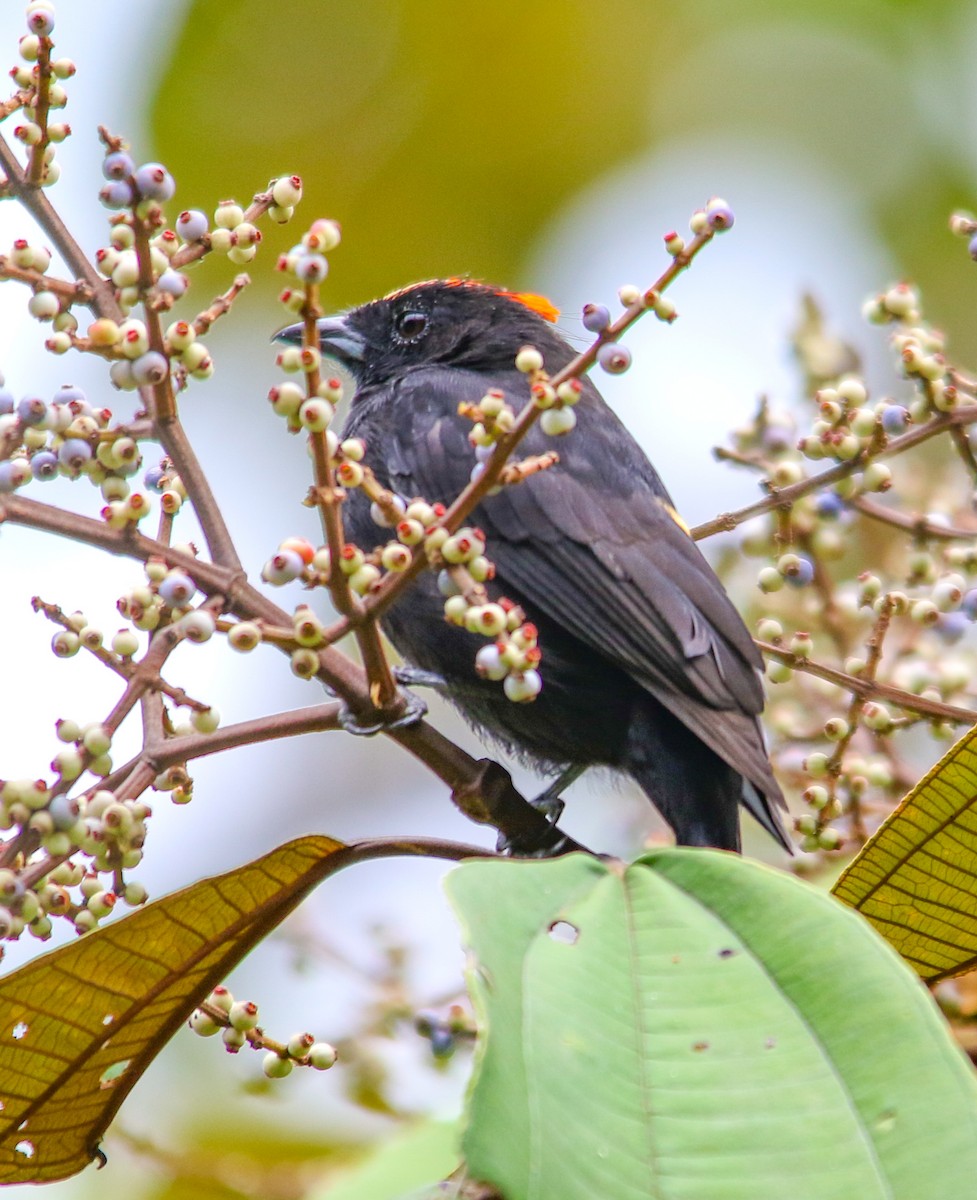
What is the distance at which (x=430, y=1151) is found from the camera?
2434mm

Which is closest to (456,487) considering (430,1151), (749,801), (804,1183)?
(749,801)

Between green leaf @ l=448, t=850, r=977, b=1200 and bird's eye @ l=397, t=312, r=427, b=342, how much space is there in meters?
2.63

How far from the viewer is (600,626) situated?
3.01m

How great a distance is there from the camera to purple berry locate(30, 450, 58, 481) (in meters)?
1.84

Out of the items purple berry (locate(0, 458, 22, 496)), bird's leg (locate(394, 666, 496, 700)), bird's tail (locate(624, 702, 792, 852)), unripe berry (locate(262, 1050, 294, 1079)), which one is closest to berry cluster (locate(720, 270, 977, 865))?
bird's tail (locate(624, 702, 792, 852))

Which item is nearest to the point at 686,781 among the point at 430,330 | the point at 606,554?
the point at 606,554

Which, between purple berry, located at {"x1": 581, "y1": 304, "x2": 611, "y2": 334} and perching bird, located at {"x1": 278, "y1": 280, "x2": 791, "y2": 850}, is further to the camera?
perching bird, located at {"x1": 278, "y1": 280, "x2": 791, "y2": 850}

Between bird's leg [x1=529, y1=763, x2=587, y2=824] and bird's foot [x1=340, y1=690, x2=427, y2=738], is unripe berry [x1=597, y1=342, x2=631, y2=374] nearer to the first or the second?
bird's foot [x1=340, y1=690, x2=427, y2=738]

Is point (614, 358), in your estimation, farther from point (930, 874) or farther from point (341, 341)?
point (341, 341)

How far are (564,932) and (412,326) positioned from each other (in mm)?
2681

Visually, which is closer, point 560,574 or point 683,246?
point 683,246

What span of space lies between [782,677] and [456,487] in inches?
38.8

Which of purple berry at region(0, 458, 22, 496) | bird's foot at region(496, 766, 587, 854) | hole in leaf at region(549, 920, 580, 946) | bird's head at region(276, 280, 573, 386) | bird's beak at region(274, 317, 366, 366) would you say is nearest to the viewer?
hole in leaf at region(549, 920, 580, 946)

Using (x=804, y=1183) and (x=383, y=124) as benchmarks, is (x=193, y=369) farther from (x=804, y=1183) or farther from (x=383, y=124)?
(x=383, y=124)
